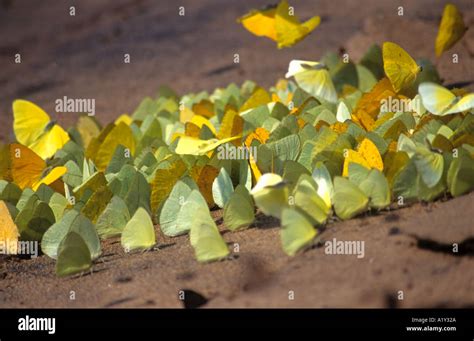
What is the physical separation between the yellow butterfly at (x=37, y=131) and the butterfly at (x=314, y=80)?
3.66 feet

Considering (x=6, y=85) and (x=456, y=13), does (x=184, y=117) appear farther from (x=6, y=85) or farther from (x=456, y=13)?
(x=6, y=85)

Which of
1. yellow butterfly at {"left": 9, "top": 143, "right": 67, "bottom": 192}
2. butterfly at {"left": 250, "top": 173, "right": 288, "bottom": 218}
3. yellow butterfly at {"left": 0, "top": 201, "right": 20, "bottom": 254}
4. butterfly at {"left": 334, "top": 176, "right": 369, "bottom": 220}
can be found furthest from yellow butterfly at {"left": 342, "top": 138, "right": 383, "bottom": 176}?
yellow butterfly at {"left": 9, "top": 143, "right": 67, "bottom": 192}

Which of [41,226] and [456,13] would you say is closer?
[41,226]

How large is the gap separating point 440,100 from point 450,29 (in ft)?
2.72

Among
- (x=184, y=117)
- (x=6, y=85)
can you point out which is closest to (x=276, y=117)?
(x=184, y=117)

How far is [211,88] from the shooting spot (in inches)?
191

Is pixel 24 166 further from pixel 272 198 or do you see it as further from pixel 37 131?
pixel 272 198

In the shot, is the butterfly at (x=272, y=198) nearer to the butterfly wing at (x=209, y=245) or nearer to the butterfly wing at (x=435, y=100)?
the butterfly wing at (x=209, y=245)

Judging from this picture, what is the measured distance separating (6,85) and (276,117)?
9.24ft

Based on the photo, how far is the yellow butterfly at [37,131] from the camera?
371cm

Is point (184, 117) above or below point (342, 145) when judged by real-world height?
above

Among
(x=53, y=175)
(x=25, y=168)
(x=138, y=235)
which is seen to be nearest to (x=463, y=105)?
(x=138, y=235)

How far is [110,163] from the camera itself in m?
3.20

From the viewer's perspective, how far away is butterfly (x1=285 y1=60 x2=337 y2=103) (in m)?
3.23
